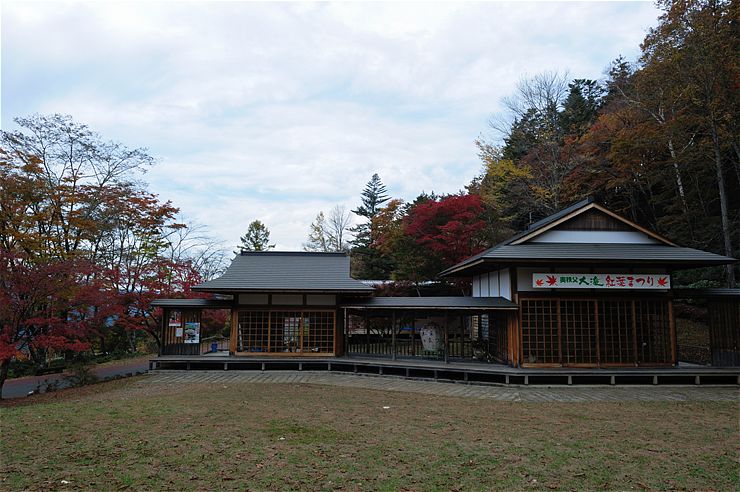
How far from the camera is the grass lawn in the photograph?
509cm

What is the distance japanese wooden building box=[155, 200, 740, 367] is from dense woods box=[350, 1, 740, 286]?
5837 mm

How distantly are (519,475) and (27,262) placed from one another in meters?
16.1

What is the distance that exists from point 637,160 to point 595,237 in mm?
9246

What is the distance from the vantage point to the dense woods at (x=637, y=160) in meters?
15.4

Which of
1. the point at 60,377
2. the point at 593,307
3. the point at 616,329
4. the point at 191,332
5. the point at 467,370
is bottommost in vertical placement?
the point at 60,377

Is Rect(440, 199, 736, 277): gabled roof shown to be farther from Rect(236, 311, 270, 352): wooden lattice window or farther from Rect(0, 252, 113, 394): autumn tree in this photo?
Rect(0, 252, 113, 394): autumn tree

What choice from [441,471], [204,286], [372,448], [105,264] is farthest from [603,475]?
[105,264]

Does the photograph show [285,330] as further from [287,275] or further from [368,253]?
[368,253]

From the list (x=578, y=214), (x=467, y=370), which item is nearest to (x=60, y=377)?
(x=467, y=370)

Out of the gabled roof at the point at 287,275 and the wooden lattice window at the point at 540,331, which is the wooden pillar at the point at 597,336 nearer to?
the wooden lattice window at the point at 540,331

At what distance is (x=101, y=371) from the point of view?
17.5 metres

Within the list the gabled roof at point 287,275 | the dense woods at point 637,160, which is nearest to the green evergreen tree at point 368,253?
the dense woods at point 637,160

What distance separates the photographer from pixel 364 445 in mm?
6465

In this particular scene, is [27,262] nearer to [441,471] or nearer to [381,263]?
[441,471]
